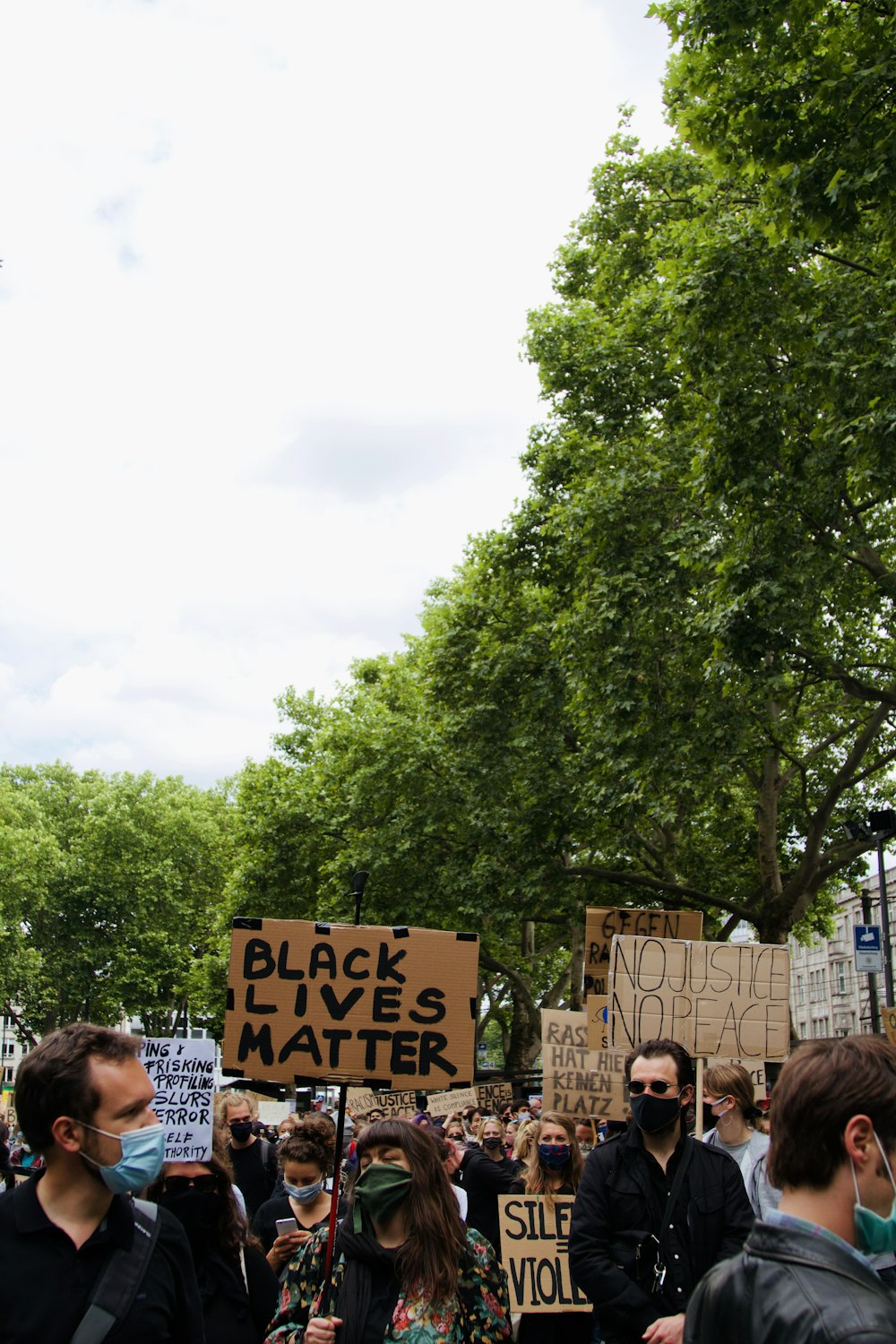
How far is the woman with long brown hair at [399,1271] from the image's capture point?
351 cm

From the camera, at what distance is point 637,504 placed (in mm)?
18422

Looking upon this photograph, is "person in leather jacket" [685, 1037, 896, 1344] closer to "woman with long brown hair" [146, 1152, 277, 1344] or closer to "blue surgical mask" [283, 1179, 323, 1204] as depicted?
"woman with long brown hair" [146, 1152, 277, 1344]

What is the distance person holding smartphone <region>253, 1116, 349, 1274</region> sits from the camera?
551 centimetres

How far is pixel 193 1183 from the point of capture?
13.7ft

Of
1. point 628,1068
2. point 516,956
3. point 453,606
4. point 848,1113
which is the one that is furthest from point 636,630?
point 516,956

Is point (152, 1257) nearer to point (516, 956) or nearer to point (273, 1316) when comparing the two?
point (273, 1316)

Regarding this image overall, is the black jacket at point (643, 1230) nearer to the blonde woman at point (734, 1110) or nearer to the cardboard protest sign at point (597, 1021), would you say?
the blonde woman at point (734, 1110)

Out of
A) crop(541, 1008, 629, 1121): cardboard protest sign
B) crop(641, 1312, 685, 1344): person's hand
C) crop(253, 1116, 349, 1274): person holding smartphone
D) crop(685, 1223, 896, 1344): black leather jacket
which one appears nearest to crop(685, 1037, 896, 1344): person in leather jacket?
crop(685, 1223, 896, 1344): black leather jacket

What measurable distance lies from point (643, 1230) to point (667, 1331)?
412mm

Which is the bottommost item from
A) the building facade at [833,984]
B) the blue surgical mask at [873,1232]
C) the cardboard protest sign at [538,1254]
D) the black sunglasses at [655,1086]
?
the cardboard protest sign at [538,1254]

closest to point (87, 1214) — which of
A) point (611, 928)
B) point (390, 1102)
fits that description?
point (611, 928)

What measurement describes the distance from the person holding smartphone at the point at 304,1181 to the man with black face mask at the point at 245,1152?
869 mm

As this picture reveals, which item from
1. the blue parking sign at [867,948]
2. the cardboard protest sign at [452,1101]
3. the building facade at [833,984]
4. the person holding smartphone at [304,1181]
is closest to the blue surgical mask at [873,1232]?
the person holding smartphone at [304,1181]

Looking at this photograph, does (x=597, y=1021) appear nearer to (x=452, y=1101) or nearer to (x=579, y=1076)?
(x=579, y=1076)
